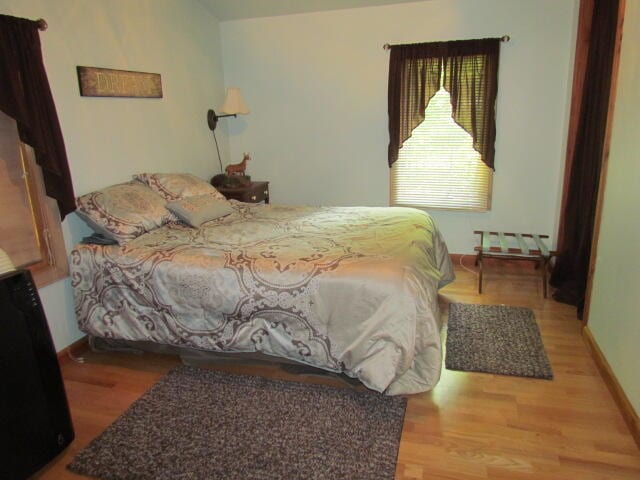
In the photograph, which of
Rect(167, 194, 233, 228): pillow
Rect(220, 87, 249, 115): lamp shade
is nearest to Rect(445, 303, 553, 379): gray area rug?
Rect(167, 194, 233, 228): pillow

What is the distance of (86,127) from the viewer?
289cm

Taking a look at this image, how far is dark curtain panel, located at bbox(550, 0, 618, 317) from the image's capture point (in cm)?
296

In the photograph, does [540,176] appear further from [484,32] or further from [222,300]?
[222,300]

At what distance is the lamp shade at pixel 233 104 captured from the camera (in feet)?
13.5

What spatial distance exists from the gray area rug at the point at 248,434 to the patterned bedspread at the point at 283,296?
0.17 m

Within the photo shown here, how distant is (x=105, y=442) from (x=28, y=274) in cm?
83

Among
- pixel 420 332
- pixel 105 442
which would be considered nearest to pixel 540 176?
pixel 420 332

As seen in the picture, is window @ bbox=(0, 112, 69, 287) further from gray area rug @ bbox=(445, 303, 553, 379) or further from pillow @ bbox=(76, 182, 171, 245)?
gray area rug @ bbox=(445, 303, 553, 379)

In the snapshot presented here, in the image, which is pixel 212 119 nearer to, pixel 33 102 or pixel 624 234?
pixel 33 102

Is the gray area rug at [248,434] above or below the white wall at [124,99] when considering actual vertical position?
below

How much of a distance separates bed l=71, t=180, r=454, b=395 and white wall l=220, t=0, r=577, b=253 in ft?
5.45

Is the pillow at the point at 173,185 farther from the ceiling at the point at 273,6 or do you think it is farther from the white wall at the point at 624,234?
the white wall at the point at 624,234

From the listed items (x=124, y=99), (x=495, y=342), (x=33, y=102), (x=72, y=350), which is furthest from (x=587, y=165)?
(x=72, y=350)

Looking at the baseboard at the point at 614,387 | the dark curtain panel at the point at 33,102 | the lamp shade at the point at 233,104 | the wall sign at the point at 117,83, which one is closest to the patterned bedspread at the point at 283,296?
the dark curtain panel at the point at 33,102
